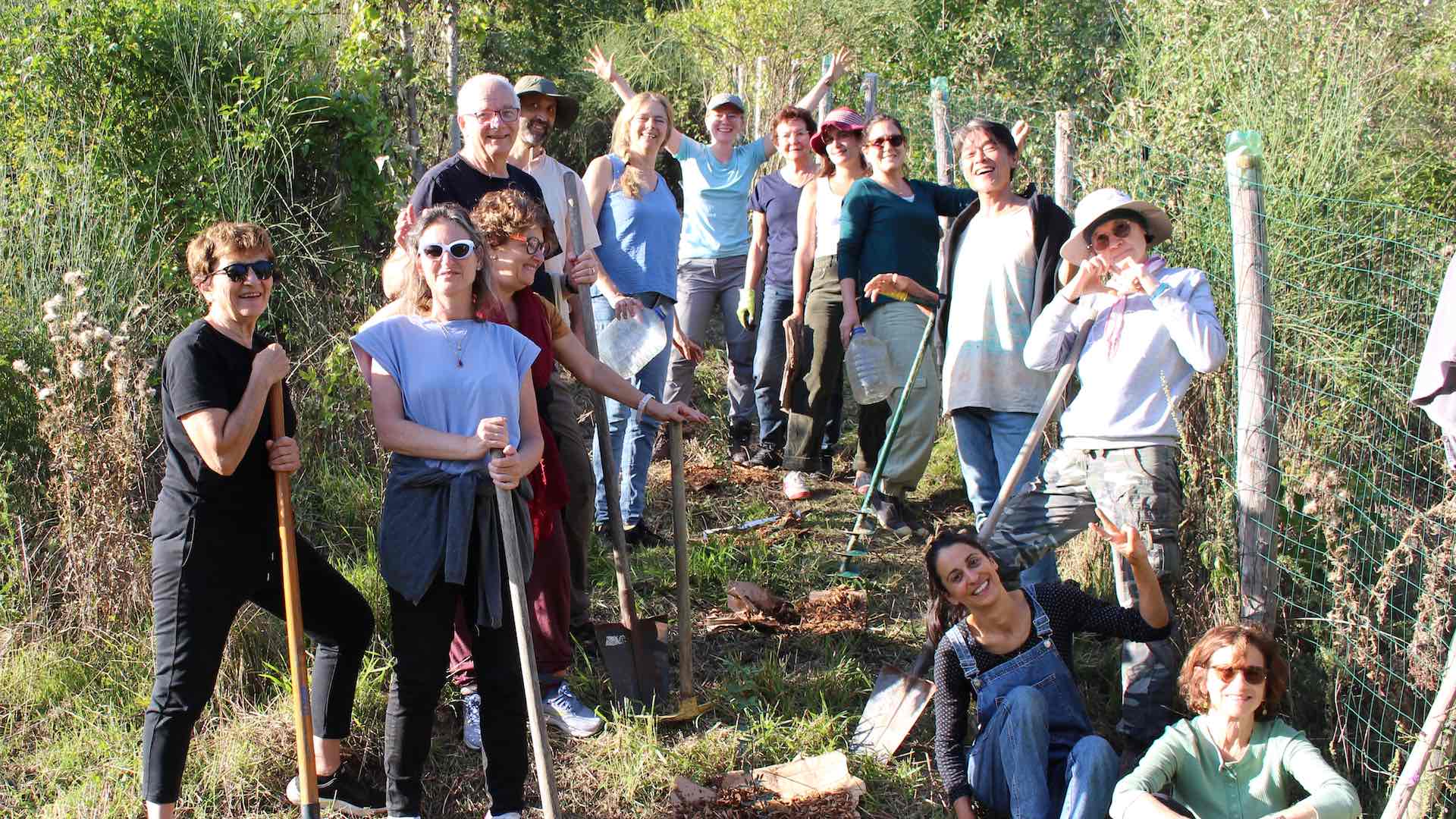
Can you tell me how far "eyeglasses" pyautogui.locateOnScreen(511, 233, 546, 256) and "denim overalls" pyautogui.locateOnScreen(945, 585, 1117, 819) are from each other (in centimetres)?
174

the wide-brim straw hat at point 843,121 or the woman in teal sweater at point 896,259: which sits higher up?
the wide-brim straw hat at point 843,121

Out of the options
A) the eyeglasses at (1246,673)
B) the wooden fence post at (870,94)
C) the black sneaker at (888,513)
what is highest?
the wooden fence post at (870,94)

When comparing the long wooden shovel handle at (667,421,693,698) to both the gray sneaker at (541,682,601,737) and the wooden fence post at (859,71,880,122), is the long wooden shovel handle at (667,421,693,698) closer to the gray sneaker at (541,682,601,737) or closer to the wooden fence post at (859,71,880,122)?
the gray sneaker at (541,682,601,737)

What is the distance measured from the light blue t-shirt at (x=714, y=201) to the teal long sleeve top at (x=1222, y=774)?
12.3 ft

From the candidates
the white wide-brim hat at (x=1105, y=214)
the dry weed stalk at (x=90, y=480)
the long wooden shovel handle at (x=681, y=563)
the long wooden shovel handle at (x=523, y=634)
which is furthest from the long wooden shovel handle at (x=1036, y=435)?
the dry weed stalk at (x=90, y=480)

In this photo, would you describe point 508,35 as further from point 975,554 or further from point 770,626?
point 975,554

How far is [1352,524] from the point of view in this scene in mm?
4125

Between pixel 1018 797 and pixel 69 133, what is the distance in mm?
5117

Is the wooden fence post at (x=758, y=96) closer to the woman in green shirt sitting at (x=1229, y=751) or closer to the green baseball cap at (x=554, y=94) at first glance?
the green baseball cap at (x=554, y=94)

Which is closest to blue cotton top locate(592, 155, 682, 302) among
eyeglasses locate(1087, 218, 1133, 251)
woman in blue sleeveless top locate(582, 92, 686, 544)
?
woman in blue sleeveless top locate(582, 92, 686, 544)

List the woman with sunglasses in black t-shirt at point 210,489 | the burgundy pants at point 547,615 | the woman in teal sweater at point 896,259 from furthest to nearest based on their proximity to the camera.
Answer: the woman in teal sweater at point 896,259 → the burgundy pants at point 547,615 → the woman with sunglasses in black t-shirt at point 210,489

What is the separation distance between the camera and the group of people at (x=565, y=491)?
349 cm

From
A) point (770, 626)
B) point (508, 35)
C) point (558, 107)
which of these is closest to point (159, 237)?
point (558, 107)

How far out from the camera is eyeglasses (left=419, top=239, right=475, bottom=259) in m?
3.52
